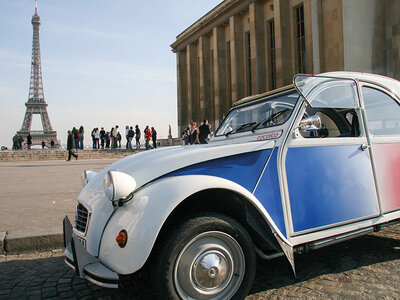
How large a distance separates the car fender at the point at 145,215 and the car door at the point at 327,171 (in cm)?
49

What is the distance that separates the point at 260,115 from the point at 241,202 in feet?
4.40

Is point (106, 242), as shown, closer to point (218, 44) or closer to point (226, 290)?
point (226, 290)

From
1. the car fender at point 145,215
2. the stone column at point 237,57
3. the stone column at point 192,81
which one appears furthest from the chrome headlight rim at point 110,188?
the stone column at point 192,81

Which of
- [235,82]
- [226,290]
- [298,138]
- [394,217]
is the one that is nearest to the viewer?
[226,290]

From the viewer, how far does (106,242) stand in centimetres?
239

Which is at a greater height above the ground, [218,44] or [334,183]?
[218,44]

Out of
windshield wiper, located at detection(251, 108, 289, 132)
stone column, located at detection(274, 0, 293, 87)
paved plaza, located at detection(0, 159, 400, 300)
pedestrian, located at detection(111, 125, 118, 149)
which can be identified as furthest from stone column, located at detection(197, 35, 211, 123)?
windshield wiper, located at detection(251, 108, 289, 132)

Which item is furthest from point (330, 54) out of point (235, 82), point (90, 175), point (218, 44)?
point (90, 175)

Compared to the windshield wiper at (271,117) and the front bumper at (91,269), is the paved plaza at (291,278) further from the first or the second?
the windshield wiper at (271,117)

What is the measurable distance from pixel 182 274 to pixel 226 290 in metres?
0.40

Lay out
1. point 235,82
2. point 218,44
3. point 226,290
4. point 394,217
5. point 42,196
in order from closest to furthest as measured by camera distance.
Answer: point 226,290, point 394,217, point 42,196, point 235,82, point 218,44

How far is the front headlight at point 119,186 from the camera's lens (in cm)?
236

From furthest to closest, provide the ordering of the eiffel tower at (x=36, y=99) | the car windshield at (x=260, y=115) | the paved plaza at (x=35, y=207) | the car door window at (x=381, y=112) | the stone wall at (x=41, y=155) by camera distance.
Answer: the eiffel tower at (x=36, y=99) < the stone wall at (x=41, y=155) < the paved plaza at (x=35, y=207) < the car door window at (x=381, y=112) < the car windshield at (x=260, y=115)

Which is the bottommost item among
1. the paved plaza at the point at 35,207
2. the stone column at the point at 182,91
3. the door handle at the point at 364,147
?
the paved plaza at the point at 35,207
